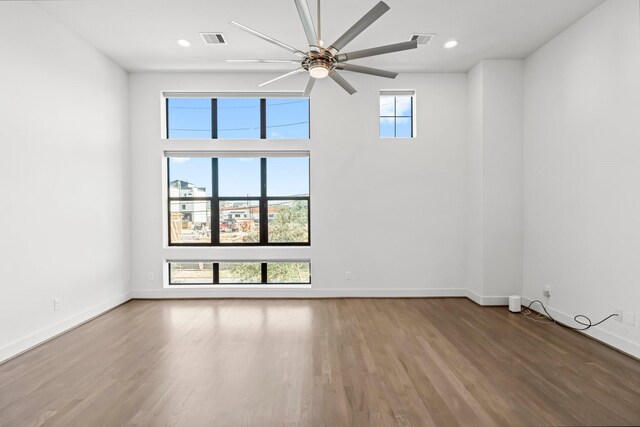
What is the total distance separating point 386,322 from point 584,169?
2784 mm

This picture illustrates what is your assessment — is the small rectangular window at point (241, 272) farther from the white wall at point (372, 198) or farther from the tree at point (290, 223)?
the tree at point (290, 223)

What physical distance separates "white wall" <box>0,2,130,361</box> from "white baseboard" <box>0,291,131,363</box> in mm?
11

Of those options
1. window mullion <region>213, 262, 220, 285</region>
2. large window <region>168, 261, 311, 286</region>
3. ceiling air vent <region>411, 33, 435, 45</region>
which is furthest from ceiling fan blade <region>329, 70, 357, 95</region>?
window mullion <region>213, 262, 220, 285</region>

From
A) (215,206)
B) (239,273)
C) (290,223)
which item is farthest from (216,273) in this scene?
(290,223)

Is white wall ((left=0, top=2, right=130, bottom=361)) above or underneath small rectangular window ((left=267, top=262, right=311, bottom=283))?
above

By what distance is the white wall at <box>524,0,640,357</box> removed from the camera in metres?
2.89

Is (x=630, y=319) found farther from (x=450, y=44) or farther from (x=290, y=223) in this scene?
(x=290, y=223)

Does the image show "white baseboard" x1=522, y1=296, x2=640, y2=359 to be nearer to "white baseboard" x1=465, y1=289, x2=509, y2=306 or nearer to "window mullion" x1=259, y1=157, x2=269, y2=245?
"white baseboard" x1=465, y1=289, x2=509, y2=306

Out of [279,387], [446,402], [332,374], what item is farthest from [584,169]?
[279,387]

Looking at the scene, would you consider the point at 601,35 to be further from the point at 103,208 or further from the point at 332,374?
the point at 103,208

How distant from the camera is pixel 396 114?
16.1ft

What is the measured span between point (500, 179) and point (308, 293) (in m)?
3.26

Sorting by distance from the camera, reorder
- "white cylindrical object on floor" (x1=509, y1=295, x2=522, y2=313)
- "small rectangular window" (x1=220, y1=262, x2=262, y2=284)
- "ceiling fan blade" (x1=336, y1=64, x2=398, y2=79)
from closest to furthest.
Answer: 1. "ceiling fan blade" (x1=336, y1=64, x2=398, y2=79)
2. "white cylindrical object on floor" (x1=509, y1=295, x2=522, y2=313)
3. "small rectangular window" (x1=220, y1=262, x2=262, y2=284)

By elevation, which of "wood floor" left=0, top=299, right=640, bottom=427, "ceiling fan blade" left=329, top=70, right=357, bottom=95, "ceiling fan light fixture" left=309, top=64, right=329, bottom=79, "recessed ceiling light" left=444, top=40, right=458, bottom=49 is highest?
"recessed ceiling light" left=444, top=40, right=458, bottom=49
